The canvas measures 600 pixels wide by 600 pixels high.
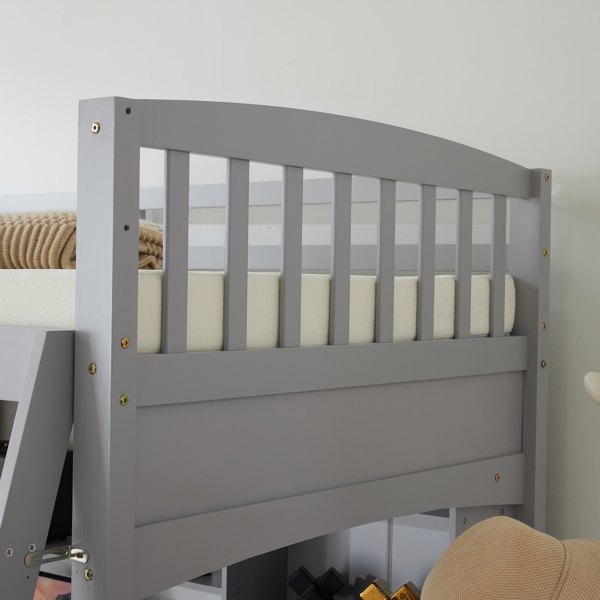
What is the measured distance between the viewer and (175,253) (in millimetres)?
744

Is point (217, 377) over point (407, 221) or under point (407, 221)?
under

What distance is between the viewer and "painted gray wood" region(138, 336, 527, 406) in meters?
0.75

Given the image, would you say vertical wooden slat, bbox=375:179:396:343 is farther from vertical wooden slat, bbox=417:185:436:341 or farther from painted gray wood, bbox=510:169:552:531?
painted gray wood, bbox=510:169:552:531

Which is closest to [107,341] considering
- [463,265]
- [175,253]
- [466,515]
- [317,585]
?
[175,253]

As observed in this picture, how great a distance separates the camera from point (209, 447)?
79cm

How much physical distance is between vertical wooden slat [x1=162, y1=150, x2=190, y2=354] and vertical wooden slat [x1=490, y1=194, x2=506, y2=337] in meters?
0.60

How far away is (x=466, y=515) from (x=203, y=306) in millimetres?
657

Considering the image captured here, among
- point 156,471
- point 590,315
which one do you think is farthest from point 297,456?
point 590,315

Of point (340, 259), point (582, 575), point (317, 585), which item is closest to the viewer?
point (582, 575)

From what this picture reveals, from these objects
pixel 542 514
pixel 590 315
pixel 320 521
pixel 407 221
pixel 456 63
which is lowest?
pixel 542 514

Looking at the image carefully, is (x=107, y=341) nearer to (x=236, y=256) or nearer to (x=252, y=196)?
(x=236, y=256)

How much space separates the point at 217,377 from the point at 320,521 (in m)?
0.27

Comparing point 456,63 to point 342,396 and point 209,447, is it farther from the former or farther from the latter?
point 209,447

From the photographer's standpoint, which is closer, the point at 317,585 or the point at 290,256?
the point at 290,256
